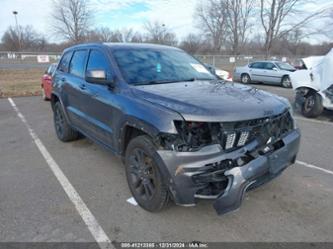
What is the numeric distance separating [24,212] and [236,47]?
40195mm

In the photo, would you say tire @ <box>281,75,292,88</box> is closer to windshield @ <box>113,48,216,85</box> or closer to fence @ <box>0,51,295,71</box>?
fence @ <box>0,51,295,71</box>

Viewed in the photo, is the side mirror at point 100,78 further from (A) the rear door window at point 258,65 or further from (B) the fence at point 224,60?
(B) the fence at point 224,60

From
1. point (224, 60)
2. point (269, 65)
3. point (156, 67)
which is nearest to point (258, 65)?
point (269, 65)

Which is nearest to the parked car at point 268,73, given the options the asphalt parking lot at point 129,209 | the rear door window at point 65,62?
the asphalt parking lot at point 129,209

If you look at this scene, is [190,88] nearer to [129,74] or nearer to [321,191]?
[129,74]

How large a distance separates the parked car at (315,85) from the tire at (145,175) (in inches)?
242

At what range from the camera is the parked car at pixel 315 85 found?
7.36 metres

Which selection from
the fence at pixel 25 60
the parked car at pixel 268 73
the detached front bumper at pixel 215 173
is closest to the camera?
the detached front bumper at pixel 215 173

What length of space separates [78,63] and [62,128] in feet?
5.13

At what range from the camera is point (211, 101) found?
284 cm

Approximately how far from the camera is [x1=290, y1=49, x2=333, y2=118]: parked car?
7359 mm

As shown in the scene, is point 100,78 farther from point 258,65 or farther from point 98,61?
point 258,65

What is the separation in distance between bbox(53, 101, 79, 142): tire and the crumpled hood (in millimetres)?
2829

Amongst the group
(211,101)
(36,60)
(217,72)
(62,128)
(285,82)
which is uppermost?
(36,60)
